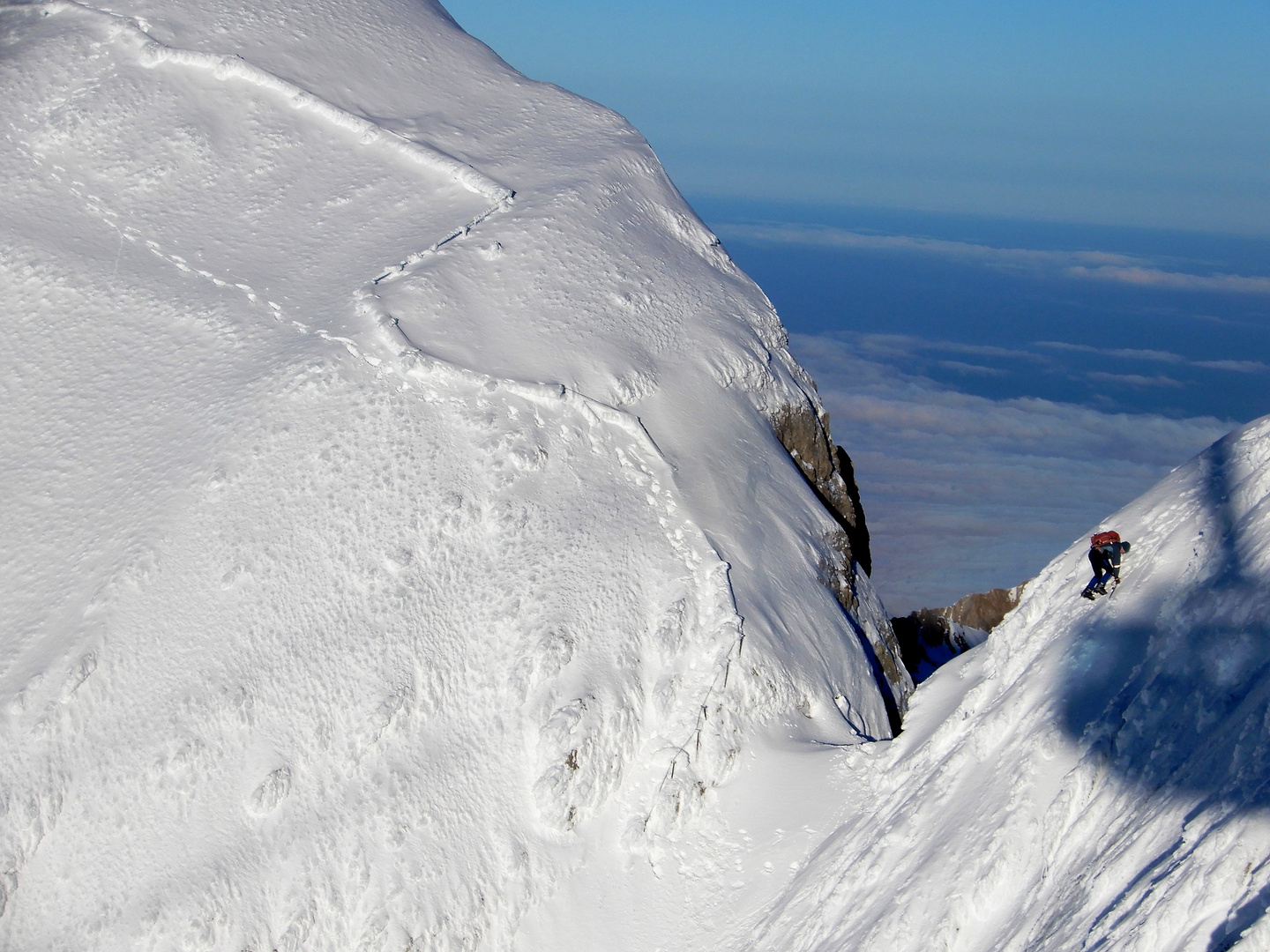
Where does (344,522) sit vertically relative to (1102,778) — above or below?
below

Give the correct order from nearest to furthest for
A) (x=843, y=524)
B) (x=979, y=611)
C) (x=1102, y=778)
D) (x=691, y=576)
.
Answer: (x=1102, y=778) → (x=691, y=576) → (x=843, y=524) → (x=979, y=611)

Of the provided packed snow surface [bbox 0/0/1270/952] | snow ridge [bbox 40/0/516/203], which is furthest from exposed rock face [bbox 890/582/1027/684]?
snow ridge [bbox 40/0/516/203]

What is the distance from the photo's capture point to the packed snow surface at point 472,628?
25.0 feet

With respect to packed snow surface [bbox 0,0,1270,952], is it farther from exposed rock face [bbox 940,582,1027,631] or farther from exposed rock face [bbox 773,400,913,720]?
exposed rock face [bbox 940,582,1027,631]

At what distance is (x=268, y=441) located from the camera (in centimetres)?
1052

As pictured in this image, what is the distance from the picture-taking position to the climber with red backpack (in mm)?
9180

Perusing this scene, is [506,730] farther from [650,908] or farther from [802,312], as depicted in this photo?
[802,312]

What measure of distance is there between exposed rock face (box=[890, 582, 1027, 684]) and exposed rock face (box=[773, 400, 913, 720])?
611cm

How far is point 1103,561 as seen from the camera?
920cm

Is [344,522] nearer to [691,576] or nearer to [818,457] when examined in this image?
[691,576]

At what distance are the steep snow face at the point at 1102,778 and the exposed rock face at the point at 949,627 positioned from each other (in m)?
12.1

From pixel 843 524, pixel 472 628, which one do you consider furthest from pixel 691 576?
pixel 843 524

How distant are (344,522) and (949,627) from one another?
16.4 metres

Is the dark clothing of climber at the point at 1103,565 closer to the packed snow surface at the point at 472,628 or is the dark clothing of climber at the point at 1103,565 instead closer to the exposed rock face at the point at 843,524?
the packed snow surface at the point at 472,628
